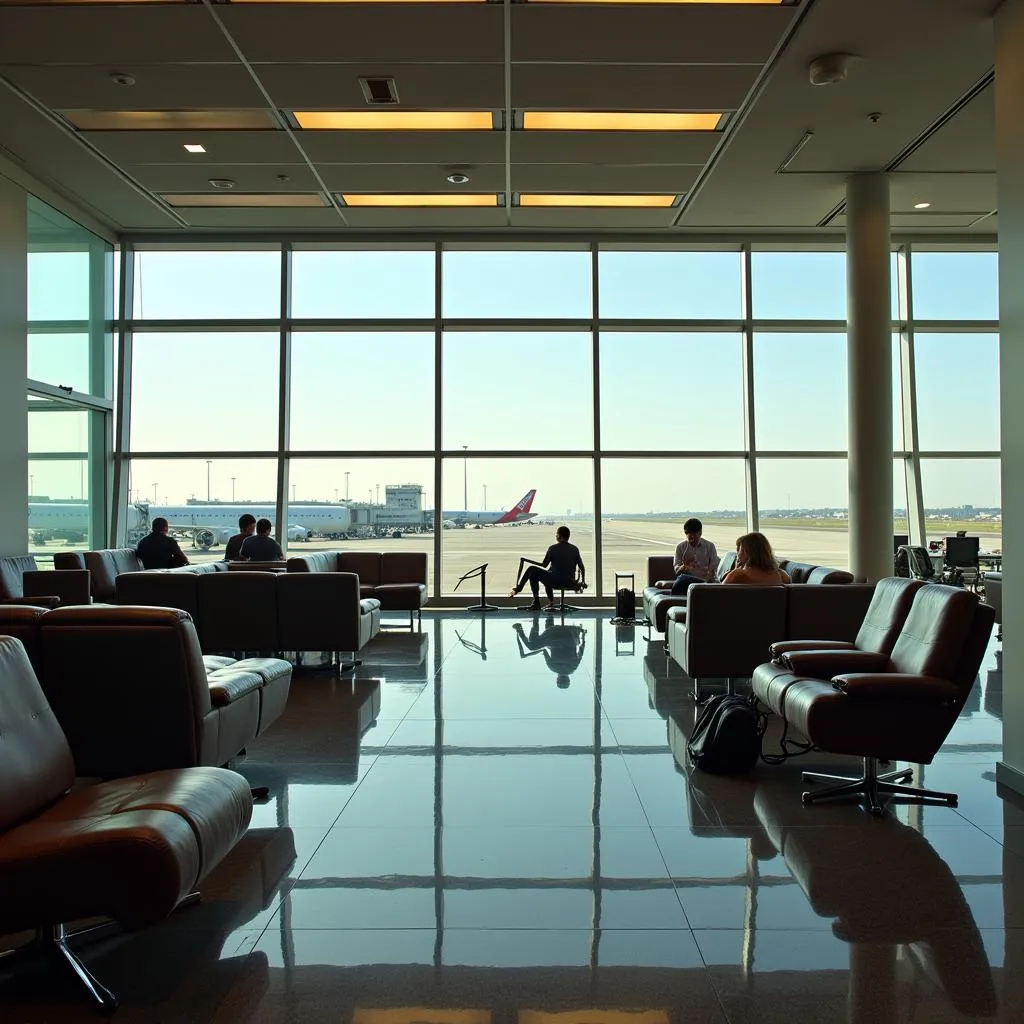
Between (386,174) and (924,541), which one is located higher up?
(386,174)

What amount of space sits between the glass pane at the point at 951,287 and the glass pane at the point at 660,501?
3242 millimetres

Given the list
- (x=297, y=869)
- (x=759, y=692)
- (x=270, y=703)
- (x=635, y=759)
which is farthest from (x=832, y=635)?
(x=297, y=869)

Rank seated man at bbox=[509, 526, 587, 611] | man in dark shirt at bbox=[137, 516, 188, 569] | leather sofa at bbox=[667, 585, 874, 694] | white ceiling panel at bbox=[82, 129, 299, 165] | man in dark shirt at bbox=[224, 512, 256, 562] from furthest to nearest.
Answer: seated man at bbox=[509, 526, 587, 611]
man in dark shirt at bbox=[224, 512, 256, 562]
man in dark shirt at bbox=[137, 516, 188, 569]
white ceiling panel at bbox=[82, 129, 299, 165]
leather sofa at bbox=[667, 585, 874, 694]

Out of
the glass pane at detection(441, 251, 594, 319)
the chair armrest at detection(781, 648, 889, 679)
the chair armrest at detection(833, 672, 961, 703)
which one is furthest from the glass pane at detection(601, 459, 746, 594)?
the chair armrest at detection(833, 672, 961, 703)

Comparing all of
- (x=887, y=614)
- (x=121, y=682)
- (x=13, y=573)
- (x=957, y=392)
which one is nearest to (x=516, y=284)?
(x=957, y=392)

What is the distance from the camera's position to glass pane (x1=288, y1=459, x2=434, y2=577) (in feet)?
40.6

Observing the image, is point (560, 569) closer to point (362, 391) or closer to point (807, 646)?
point (362, 391)

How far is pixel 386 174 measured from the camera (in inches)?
383

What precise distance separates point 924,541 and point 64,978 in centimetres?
1188

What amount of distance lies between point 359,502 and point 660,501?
4146 mm

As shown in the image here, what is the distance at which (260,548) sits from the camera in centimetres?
1023

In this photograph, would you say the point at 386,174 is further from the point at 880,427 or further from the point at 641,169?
the point at 880,427

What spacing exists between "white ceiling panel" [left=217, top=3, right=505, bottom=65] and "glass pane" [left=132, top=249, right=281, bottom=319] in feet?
18.1

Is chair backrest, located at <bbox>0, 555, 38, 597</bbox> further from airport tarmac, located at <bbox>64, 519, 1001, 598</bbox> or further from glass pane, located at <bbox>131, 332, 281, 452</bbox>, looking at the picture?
glass pane, located at <bbox>131, 332, 281, 452</bbox>
